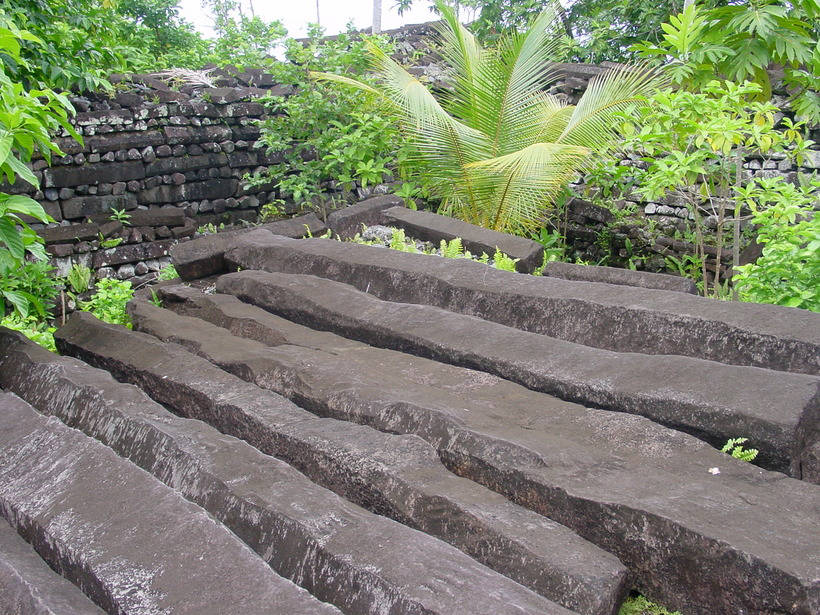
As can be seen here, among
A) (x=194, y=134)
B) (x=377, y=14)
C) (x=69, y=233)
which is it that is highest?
(x=377, y=14)

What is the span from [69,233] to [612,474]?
23.3ft

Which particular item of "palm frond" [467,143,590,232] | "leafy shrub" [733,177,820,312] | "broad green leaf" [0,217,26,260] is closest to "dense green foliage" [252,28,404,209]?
"palm frond" [467,143,590,232]

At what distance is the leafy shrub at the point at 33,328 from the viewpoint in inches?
199

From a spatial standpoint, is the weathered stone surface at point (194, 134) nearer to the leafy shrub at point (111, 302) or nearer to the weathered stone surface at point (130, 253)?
the weathered stone surface at point (130, 253)

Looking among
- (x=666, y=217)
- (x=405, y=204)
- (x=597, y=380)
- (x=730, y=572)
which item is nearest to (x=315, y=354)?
(x=597, y=380)

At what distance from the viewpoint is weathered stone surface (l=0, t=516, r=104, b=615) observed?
1650 mm

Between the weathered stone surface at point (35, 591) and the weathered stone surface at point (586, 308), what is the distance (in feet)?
7.31

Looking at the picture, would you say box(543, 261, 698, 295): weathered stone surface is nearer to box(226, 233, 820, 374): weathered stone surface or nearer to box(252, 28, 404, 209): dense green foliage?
box(226, 233, 820, 374): weathered stone surface

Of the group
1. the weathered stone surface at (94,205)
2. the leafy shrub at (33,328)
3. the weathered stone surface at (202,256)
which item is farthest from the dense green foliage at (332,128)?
the leafy shrub at (33,328)

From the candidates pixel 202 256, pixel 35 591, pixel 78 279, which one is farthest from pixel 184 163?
pixel 35 591

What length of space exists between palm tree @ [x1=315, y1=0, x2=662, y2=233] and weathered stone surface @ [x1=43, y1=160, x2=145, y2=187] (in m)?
2.70

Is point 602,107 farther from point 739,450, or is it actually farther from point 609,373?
point 739,450

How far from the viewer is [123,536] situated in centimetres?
186

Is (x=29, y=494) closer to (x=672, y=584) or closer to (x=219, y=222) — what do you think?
(x=672, y=584)
